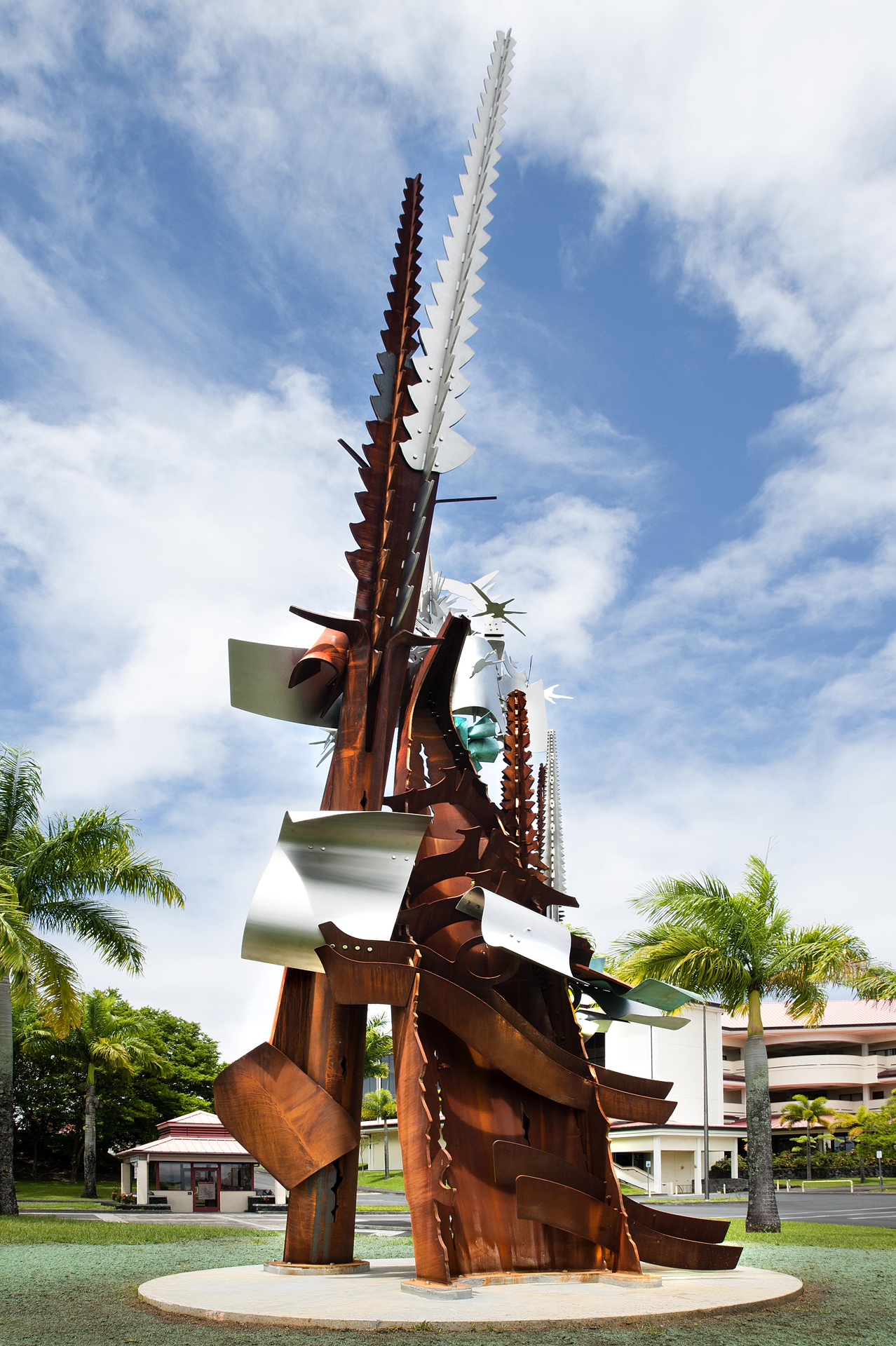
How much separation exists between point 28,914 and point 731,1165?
3997 centimetres

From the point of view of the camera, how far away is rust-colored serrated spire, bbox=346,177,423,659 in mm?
11438

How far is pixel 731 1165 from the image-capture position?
4906cm

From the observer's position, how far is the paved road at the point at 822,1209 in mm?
26156

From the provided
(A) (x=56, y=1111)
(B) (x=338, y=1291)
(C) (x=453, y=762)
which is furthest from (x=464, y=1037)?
(A) (x=56, y=1111)

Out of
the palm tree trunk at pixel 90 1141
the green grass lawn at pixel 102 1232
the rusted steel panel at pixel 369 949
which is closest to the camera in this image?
the rusted steel panel at pixel 369 949

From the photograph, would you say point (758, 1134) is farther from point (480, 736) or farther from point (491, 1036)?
point (491, 1036)

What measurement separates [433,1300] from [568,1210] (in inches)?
65.8

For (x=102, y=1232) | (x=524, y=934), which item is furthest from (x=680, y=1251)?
(x=102, y=1232)

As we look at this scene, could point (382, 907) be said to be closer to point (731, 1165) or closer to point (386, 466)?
point (386, 466)

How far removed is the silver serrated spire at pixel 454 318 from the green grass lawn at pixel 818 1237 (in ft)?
39.9

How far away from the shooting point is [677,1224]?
31.9 ft

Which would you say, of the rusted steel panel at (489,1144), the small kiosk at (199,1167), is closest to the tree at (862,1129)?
the small kiosk at (199,1167)

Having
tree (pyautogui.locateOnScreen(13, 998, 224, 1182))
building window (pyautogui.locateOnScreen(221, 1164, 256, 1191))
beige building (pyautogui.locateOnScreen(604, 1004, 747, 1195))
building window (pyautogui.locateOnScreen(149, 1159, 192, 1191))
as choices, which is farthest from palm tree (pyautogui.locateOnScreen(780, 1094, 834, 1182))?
building window (pyautogui.locateOnScreen(149, 1159, 192, 1191))

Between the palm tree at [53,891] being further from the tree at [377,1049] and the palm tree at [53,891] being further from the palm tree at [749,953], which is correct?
the tree at [377,1049]
